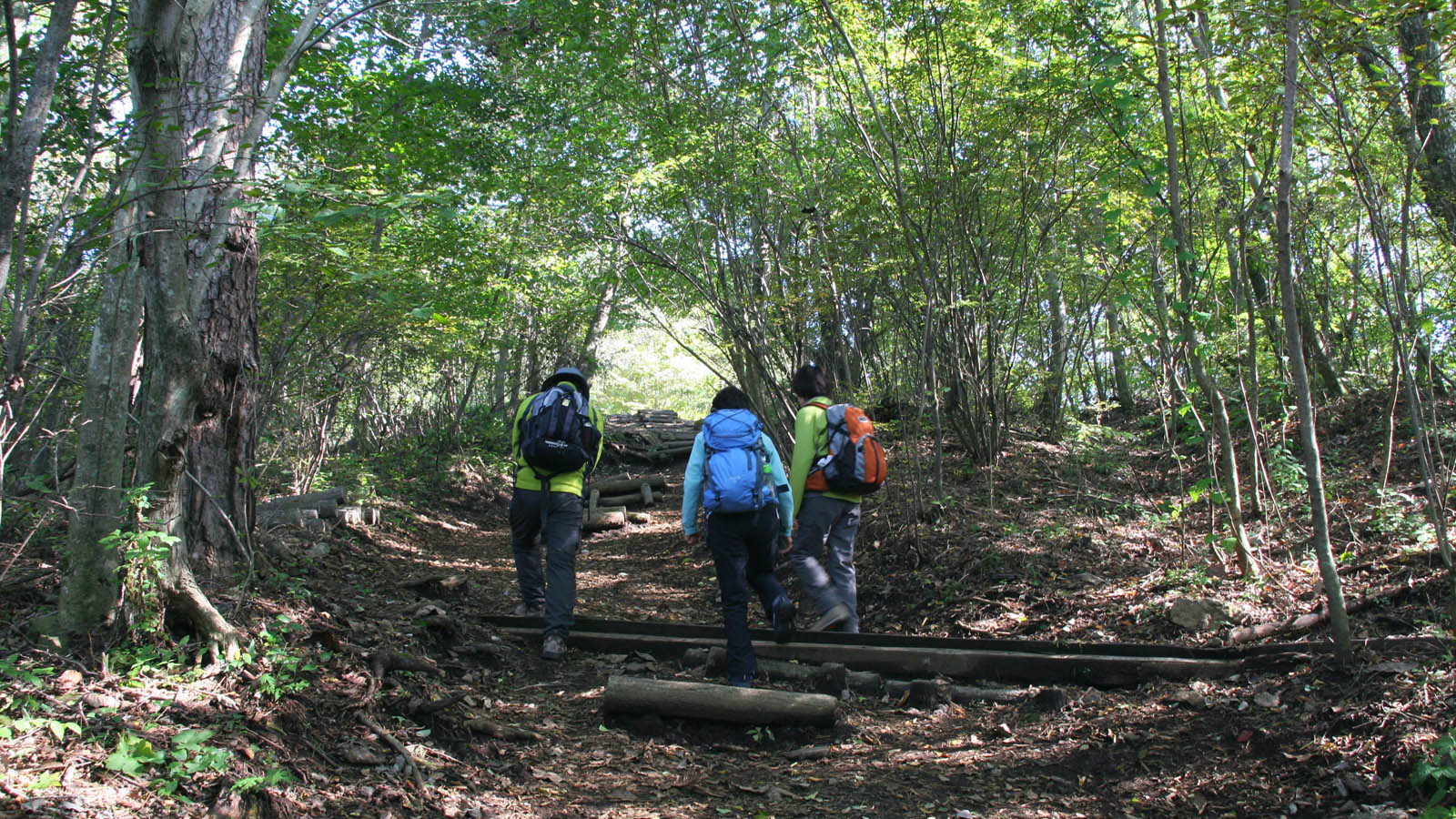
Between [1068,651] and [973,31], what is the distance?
5.26 metres

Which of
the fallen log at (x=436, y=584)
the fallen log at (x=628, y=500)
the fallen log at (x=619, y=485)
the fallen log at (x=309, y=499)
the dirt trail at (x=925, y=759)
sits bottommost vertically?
the dirt trail at (x=925, y=759)

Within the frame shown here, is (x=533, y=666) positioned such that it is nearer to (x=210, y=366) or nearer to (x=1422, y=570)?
(x=210, y=366)

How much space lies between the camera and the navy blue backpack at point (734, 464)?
16.2ft

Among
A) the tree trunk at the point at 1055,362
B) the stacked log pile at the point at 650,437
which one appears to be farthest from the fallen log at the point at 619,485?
the tree trunk at the point at 1055,362

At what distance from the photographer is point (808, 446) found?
18.3ft

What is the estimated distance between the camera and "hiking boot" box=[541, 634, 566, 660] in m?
5.40

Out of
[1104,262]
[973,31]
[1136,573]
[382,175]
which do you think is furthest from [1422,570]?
[382,175]

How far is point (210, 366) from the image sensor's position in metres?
4.96

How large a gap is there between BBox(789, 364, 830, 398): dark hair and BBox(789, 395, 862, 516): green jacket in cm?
8

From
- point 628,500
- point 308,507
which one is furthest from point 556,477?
point 628,500

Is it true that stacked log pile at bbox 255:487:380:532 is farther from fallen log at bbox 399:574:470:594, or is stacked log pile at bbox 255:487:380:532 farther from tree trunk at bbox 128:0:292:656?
tree trunk at bbox 128:0:292:656

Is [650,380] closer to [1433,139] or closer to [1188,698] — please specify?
[1433,139]

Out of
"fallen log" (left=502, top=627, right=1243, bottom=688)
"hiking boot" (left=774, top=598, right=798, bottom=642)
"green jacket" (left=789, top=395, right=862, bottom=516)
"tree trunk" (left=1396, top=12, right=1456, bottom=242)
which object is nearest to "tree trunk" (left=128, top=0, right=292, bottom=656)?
"fallen log" (left=502, top=627, right=1243, bottom=688)

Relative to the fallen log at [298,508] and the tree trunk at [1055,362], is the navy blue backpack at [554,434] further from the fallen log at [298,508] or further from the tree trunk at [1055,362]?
the tree trunk at [1055,362]
